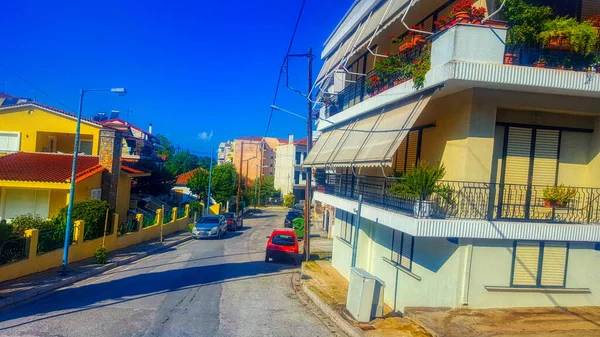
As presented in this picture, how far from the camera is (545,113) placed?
10.0m

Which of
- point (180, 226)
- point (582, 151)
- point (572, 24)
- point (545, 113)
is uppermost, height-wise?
point (572, 24)

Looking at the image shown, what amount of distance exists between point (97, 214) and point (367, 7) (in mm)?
15100

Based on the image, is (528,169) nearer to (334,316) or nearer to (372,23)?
(334,316)

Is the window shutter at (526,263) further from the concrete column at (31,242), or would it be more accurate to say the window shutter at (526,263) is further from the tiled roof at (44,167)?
Result: the tiled roof at (44,167)

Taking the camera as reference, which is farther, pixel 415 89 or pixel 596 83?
pixel 415 89

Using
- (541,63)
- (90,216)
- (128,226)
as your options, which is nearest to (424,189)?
(541,63)

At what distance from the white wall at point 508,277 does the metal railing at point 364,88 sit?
4.43 metres

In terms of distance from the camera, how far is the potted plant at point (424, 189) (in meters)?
9.55

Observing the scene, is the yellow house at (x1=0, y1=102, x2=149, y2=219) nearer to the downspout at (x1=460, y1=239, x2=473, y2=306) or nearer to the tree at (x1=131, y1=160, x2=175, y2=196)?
the tree at (x1=131, y1=160, x2=175, y2=196)

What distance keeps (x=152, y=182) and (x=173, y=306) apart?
34.4 meters

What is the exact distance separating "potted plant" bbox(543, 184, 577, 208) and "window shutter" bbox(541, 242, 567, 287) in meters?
1.13

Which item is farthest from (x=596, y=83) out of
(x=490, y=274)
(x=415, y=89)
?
(x=490, y=274)

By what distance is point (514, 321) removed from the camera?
914cm

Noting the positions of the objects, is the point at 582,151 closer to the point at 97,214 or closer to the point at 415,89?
the point at 415,89
